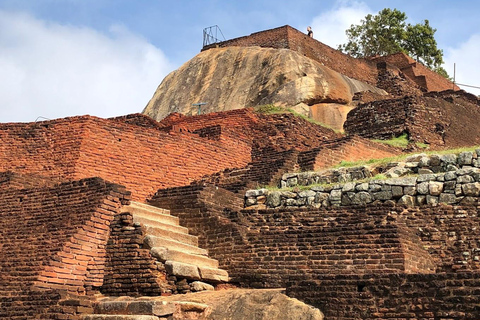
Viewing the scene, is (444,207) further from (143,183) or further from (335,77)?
(335,77)

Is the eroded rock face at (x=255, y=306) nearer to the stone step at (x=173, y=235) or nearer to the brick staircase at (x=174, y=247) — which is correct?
the brick staircase at (x=174, y=247)

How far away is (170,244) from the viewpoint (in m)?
12.5

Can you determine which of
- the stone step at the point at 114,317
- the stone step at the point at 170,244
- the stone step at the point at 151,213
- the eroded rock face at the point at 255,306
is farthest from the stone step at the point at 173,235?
the stone step at the point at 114,317

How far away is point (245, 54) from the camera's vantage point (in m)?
25.8

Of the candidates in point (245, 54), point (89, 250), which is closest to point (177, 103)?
point (245, 54)

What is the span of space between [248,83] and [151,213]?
11.6m

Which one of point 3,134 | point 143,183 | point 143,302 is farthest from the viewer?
point 3,134

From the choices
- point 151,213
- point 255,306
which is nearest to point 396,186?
point 151,213

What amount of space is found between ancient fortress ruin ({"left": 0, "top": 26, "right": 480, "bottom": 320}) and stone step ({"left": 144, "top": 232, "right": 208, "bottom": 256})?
0.15 ft

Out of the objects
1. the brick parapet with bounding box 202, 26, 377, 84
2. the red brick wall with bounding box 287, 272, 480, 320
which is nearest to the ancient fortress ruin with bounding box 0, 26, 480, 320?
the red brick wall with bounding box 287, 272, 480, 320

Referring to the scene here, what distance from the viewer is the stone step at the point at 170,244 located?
12172 millimetres

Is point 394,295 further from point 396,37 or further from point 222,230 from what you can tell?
point 396,37

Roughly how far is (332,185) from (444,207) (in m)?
2.08

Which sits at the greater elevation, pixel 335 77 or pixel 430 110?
pixel 335 77
